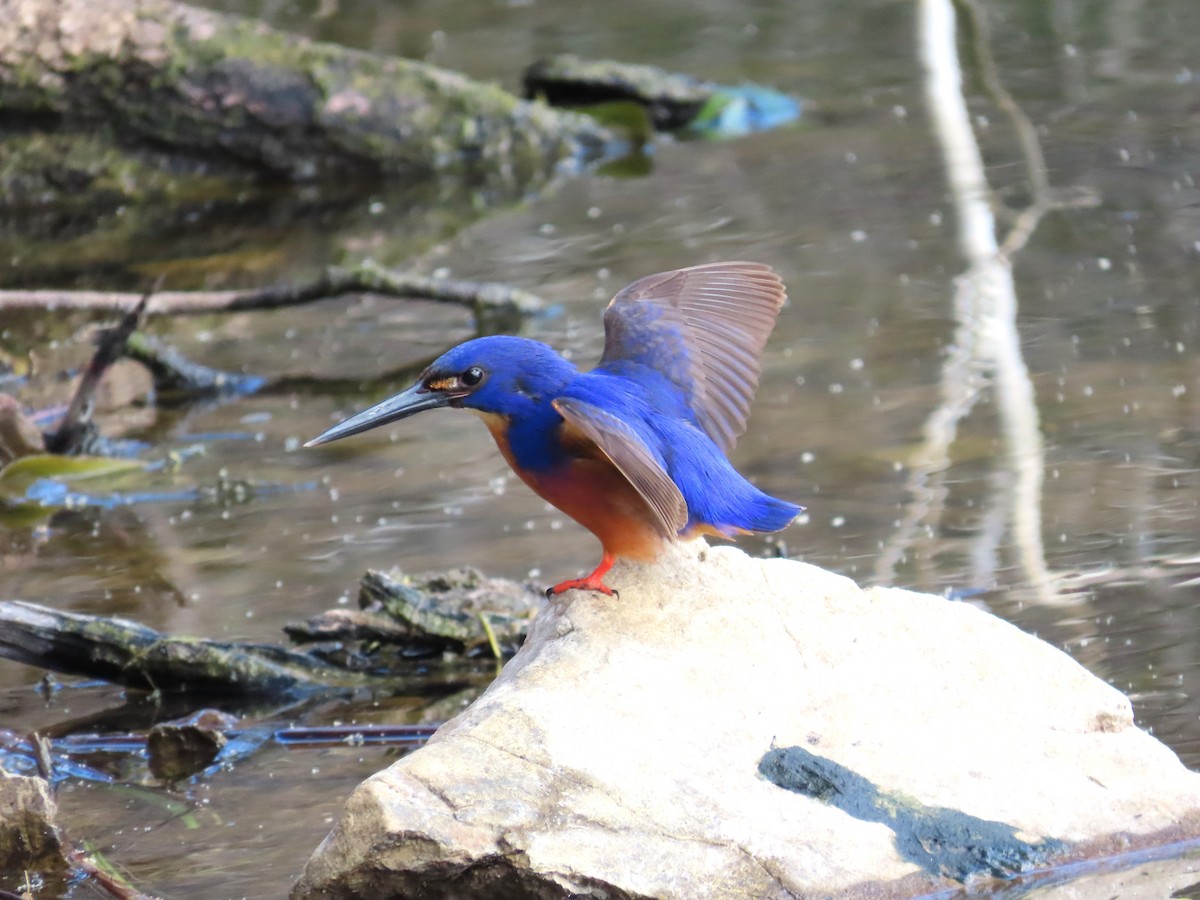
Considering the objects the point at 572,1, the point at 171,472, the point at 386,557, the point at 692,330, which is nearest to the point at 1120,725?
the point at 692,330

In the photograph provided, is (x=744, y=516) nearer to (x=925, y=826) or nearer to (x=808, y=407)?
(x=925, y=826)

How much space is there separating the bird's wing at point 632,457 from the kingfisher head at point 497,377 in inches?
5.3

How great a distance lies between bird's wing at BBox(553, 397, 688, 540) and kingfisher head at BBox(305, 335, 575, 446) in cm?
13

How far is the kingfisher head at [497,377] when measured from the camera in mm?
3072

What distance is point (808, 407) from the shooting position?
18.1 feet

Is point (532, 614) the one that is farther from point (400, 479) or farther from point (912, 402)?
point (912, 402)

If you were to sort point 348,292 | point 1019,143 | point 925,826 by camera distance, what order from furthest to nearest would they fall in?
point 1019,143
point 348,292
point 925,826

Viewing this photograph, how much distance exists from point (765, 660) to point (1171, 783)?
0.66m

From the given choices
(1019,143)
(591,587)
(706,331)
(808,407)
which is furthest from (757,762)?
(1019,143)

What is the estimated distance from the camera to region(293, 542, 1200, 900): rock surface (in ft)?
8.45

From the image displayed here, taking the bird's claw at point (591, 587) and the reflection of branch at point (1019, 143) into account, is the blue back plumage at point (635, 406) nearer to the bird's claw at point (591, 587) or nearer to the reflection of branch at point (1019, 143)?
the bird's claw at point (591, 587)

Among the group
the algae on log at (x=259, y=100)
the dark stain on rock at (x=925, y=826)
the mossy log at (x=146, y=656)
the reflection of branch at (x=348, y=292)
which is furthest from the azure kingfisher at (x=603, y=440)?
the algae on log at (x=259, y=100)

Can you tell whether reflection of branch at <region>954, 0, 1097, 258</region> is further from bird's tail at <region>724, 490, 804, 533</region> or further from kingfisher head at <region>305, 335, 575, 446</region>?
kingfisher head at <region>305, 335, 575, 446</region>

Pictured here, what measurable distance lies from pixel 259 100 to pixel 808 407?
5.03 meters
